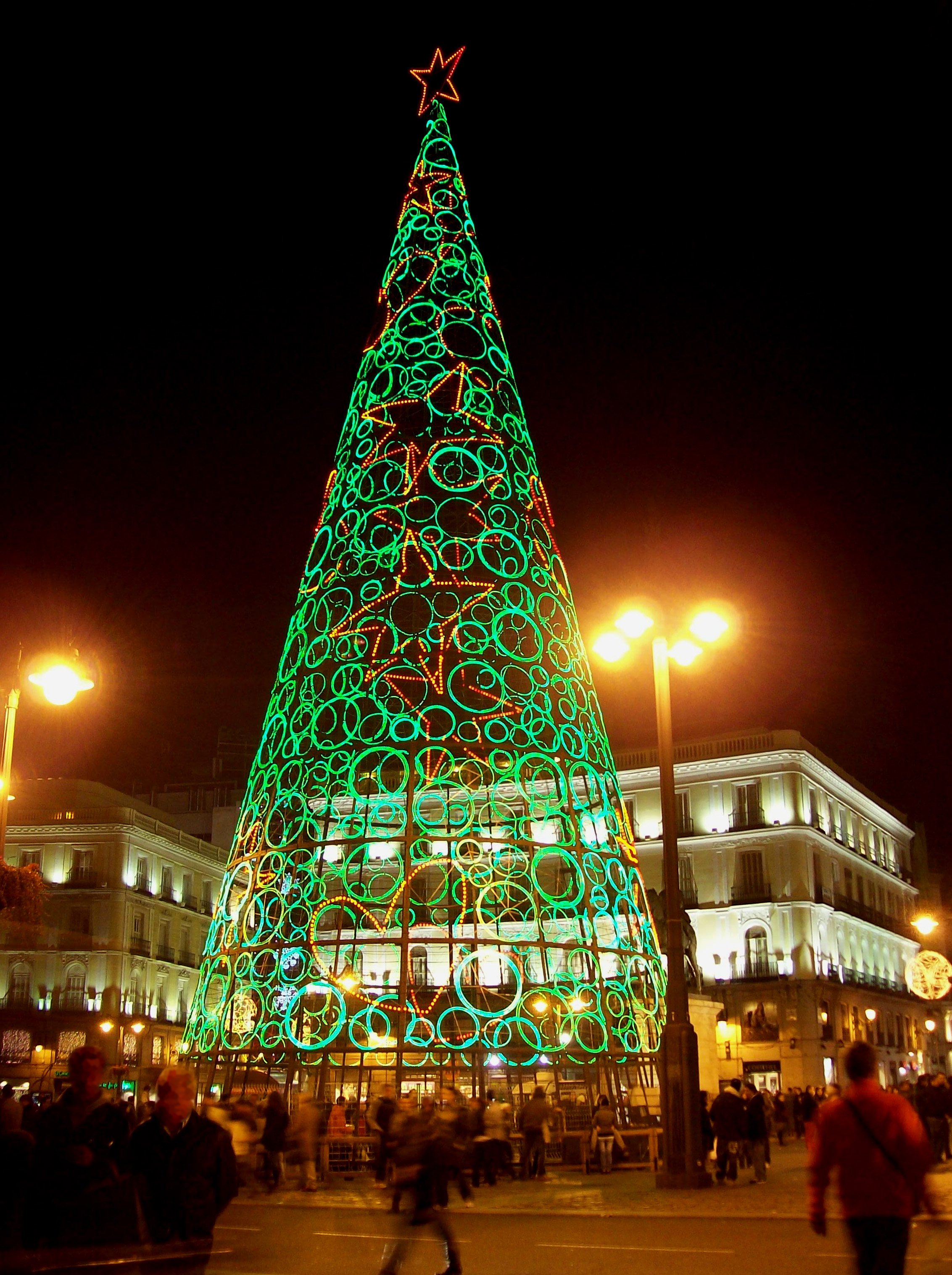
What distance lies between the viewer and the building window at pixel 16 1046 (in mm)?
50531

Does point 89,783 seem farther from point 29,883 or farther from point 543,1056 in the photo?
point 543,1056

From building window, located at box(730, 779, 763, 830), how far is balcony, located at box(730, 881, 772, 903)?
86.0 inches

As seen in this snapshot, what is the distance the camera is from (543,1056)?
17.1 metres

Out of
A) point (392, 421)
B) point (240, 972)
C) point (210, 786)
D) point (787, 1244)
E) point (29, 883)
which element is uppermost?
point (210, 786)

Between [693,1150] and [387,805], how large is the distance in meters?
5.44

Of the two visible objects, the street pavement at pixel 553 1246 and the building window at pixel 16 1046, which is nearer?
the street pavement at pixel 553 1246

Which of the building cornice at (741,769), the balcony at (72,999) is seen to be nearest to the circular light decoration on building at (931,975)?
the building cornice at (741,769)

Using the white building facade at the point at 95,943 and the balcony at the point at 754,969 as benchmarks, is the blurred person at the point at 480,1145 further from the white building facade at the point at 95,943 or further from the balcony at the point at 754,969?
the white building facade at the point at 95,943

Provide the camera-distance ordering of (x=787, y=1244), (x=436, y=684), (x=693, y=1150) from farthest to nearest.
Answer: (x=436, y=684) → (x=693, y=1150) → (x=787, y=1244)

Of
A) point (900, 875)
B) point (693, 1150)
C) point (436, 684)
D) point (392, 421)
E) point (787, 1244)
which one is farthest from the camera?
point (900, 875)

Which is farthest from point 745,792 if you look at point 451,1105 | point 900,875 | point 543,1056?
point 451,1105

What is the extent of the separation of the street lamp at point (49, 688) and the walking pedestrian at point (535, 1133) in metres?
7.31

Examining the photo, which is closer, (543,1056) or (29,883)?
(543,1056)

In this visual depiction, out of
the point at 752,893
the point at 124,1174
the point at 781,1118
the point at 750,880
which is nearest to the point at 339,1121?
the point at 124,1174
